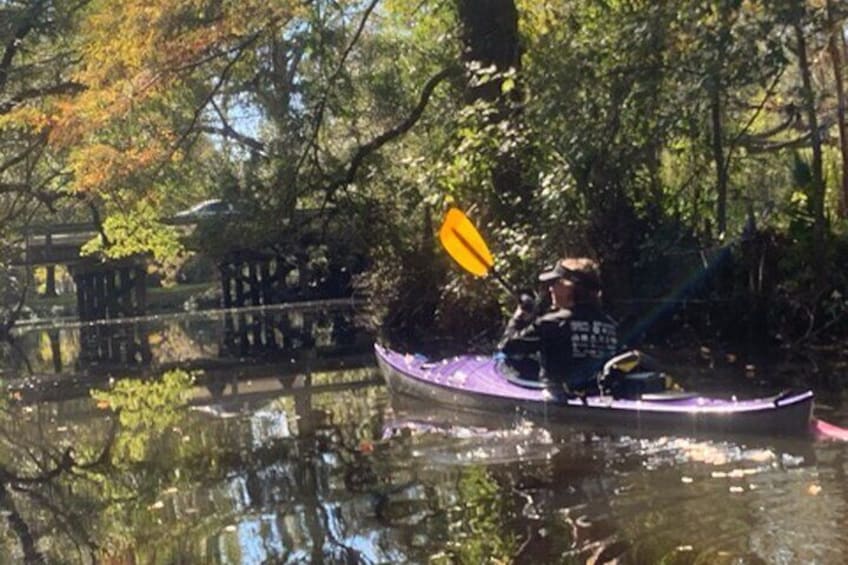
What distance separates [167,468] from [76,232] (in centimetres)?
2923

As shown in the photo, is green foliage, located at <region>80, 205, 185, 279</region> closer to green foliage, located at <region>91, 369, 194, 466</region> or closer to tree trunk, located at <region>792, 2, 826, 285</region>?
green foliage, located at <region>91, 369, 194, 466</region>

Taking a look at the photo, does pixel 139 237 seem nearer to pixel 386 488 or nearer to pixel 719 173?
pixel 719 173

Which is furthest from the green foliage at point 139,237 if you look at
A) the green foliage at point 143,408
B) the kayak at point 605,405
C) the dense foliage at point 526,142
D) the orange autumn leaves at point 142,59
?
the kayak at point 605,405

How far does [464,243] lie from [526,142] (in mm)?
2972

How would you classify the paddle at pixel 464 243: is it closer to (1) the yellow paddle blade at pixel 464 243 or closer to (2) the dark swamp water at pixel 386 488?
(1) the yellow paddle blade at pixel 464 243

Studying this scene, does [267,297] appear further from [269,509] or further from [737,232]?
[269,509]

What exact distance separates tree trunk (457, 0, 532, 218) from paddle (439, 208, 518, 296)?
10.4 ft

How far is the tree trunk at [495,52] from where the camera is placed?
14.5 meters

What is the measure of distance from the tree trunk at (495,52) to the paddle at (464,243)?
3.16 metres

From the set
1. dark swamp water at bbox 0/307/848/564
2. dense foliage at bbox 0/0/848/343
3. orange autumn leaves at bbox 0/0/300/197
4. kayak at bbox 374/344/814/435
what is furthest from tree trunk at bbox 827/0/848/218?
orange autumn leaves at bbox 0/0/300/197

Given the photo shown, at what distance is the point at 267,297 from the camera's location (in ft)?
109

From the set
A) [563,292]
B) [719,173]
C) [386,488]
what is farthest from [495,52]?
[386,488]

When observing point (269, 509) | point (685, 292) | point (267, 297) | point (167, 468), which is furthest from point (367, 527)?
point (267, 297)

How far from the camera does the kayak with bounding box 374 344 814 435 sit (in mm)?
7480
